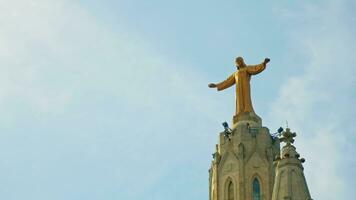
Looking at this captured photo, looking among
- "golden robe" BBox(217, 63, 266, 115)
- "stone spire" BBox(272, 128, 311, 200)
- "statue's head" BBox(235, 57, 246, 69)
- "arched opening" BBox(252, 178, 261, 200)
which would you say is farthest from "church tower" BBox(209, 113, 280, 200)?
"stone spire" BBox(272, 128, 311, 200)

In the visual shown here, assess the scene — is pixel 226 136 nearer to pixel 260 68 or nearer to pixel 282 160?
pixel 260 68

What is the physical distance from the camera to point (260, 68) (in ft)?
194

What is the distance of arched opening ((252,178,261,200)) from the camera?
53781mm

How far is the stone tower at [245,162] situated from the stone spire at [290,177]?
1056cm

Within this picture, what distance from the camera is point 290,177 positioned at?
40438 mm

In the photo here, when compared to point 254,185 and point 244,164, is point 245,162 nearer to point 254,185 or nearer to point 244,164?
point 244,164

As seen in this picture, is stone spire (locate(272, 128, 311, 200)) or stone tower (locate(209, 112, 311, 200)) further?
stone tower (locate(209, 112, 311, 200))

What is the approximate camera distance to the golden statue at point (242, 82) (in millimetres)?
58469

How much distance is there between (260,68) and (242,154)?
714 cm

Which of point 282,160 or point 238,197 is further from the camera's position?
point 238,197

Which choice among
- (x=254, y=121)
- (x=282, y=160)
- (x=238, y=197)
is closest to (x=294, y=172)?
(x=282, y=160)

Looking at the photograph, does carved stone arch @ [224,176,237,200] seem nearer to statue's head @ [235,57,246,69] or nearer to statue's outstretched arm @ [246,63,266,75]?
statue's outstretched arm @ [246,63,266,75]

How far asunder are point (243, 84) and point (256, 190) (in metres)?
8.47

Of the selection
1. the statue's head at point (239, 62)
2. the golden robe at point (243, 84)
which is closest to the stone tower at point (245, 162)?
the golden robe at point (243, 84)
